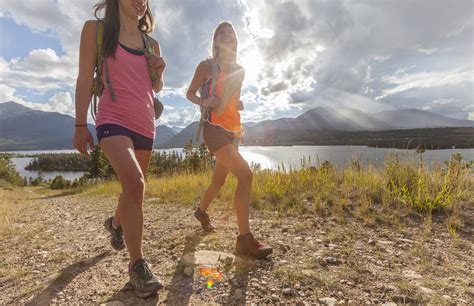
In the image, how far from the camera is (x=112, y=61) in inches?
87.6

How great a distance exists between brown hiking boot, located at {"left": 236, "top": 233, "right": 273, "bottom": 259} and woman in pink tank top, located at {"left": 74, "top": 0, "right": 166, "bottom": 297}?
1032 mm

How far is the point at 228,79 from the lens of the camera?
3.17 meters

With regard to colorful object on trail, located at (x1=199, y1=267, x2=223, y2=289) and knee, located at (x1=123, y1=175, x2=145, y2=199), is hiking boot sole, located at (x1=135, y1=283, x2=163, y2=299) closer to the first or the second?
colorful object on trail, located at (x1=199, y1=267, x2=223, y2=289)

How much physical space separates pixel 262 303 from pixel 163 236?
6.50 ft

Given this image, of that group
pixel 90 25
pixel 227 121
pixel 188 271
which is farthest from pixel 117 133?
pixel 188 271

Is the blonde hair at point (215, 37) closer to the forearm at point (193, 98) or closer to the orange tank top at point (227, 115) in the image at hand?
the orange tank top at point (227, 115)

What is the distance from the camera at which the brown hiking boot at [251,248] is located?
2.76 meters

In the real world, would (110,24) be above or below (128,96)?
above

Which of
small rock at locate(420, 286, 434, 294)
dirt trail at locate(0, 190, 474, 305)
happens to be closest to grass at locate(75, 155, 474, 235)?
dirt trail at locate(0, 190, 474, 305)

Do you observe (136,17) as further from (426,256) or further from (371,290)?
(426,256)

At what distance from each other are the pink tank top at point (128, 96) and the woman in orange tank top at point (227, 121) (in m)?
0.75

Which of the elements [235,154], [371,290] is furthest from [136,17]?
[371,290]

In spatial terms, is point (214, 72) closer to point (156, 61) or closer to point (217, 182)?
point (156, 61)

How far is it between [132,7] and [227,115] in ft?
4.47
